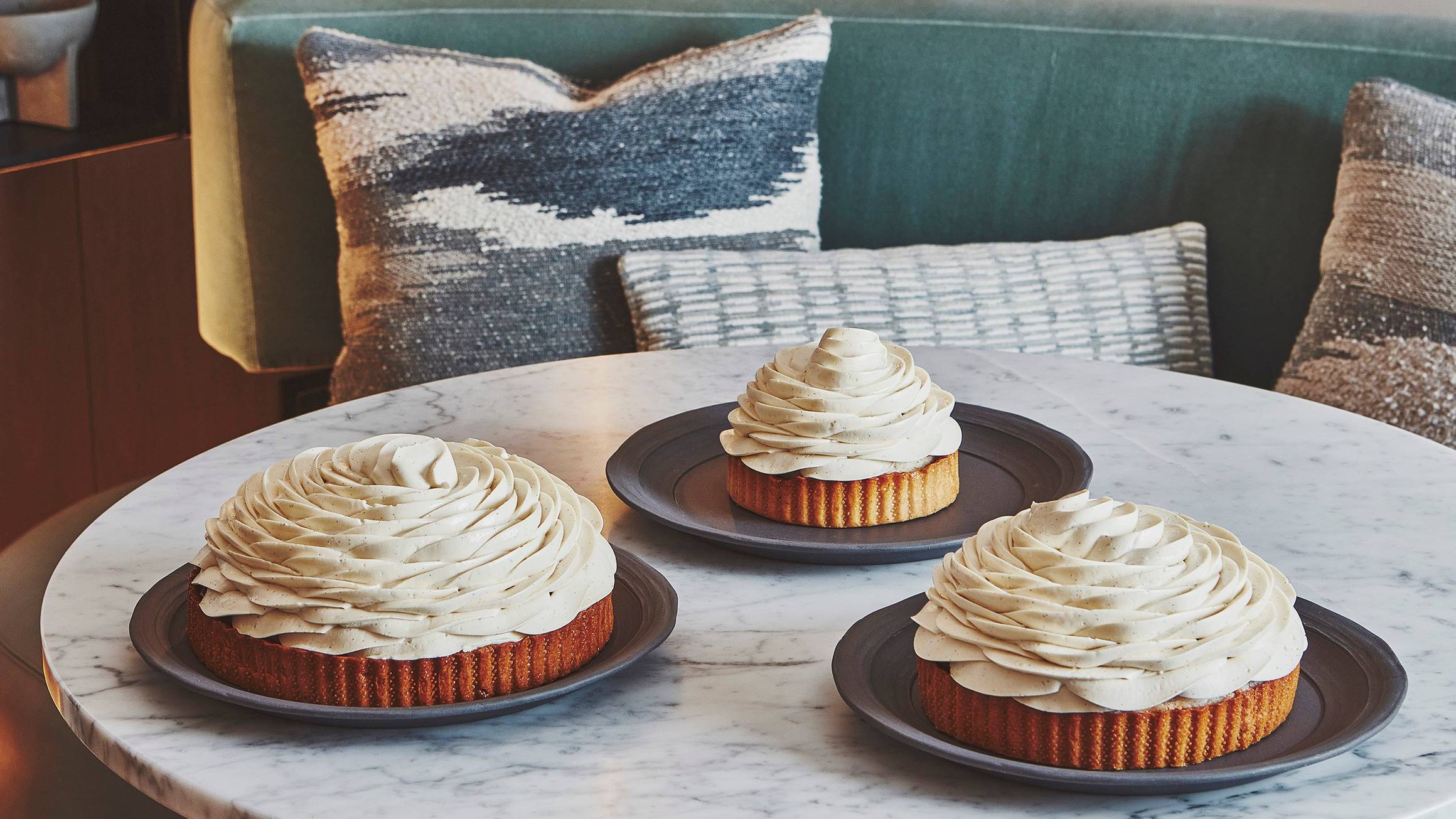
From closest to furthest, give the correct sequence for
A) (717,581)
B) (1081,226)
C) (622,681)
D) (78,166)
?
(622,681), (717,581), (1081,226), (78,166)

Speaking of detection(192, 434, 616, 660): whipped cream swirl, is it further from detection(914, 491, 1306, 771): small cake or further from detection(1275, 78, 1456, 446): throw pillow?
detection(1275, 78, 1456, 446): throw pillow

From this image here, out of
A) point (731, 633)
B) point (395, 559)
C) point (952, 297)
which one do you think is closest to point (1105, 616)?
point (731, 633)

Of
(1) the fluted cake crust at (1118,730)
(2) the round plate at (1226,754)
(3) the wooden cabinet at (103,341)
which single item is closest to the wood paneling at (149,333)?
(3) the wooden cabinet at (103,341)

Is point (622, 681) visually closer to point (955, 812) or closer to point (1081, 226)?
point (955, 812)

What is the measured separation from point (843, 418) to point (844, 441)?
16mm

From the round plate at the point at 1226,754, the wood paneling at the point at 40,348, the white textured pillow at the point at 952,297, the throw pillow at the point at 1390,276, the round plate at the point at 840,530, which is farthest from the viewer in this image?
the wood paneling at the point at 40,348

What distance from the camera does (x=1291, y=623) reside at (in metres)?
0.75

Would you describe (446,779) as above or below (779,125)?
below

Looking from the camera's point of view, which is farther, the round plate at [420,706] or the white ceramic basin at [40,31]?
the white ceramic basin at [40,31]

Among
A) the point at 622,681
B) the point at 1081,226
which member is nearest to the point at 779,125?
the point at 1081,226

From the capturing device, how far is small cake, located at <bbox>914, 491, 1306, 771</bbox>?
0.70m

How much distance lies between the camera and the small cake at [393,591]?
76cm

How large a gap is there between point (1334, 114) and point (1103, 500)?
1.42 m

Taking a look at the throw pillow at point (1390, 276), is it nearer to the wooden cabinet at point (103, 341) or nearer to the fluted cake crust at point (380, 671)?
the fluted cake crust at point (380, 671)
